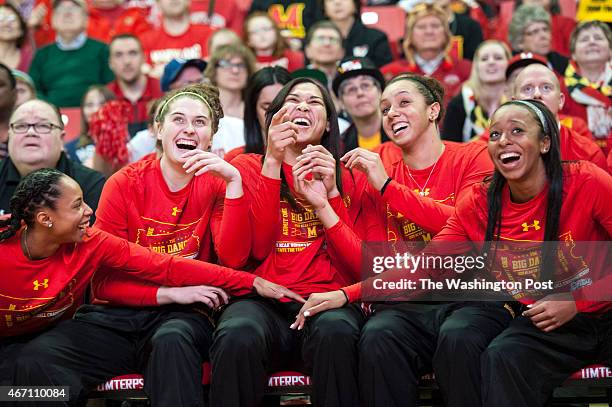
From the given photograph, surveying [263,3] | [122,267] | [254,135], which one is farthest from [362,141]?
[263,3]

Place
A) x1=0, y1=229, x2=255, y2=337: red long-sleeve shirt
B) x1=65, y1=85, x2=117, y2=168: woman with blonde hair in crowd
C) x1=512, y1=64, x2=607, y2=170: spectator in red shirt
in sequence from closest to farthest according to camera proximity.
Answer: x1=0, y1=229, x2=255, y2=337: red long-sleeve shirt
x1=512, y1=64, x2=607, y2=170: spectator in red shirt
x1=65, y1=85, x2=117, y2=168: woman with blonde hair in crowd

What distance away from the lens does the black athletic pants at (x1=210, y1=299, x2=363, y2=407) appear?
148 inches

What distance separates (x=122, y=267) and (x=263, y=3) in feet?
15.6

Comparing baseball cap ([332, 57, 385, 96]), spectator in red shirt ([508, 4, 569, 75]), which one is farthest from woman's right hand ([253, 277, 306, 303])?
spectator in red shirt ([508, 4, 569, 75])

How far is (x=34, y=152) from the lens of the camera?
489cm

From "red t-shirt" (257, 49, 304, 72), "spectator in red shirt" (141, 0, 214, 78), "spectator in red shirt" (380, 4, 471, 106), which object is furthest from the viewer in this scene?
"spectator in red shirt" (141, 0, 214, 78)

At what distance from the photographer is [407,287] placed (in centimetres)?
412

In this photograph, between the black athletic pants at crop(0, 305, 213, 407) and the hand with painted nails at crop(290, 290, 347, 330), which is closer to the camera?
the black athletic pants at crop(0, 305, 213, 407)

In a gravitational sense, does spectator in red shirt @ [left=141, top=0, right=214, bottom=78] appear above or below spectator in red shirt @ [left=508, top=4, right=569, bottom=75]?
above

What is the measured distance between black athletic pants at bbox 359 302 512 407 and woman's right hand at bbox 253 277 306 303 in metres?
0.37

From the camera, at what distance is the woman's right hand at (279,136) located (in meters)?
4.10

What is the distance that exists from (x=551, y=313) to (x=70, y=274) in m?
1.98

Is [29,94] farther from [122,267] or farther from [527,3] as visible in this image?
[527,3]

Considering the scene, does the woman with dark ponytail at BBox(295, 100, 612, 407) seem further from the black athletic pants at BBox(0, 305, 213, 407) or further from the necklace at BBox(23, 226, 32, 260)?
the necklace at BBox(23, 226, 32, 260)
